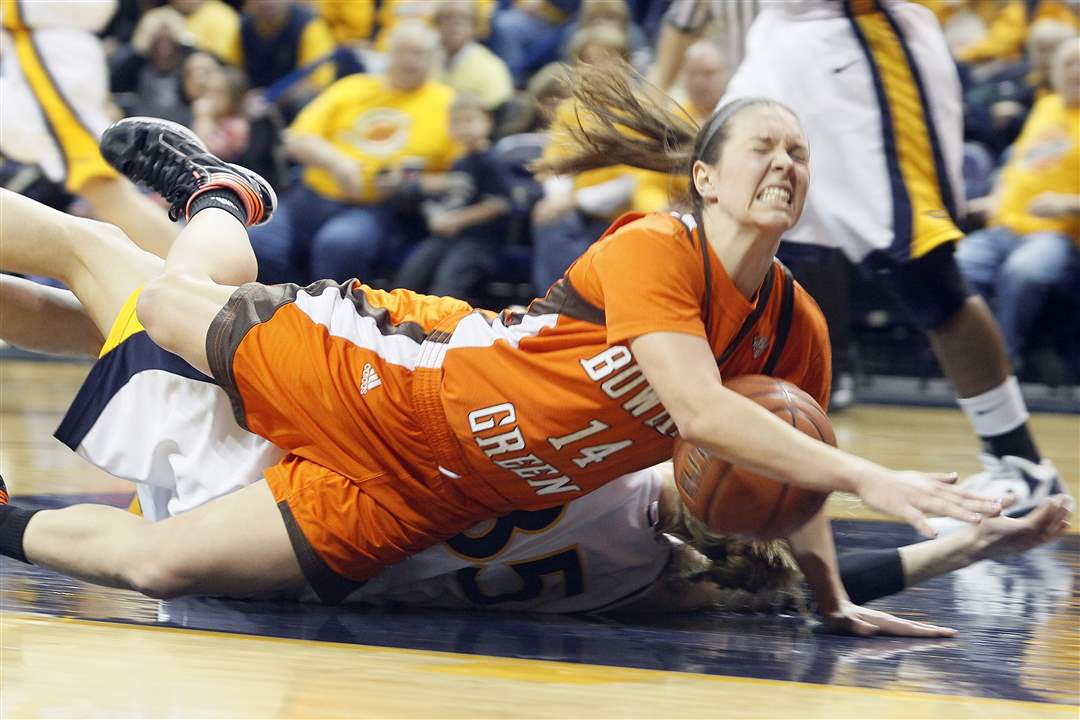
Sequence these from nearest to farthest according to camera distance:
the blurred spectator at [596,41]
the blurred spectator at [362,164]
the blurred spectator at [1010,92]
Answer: the blurred spectator at [596,41], the blurred spectator at [1010,92], the blurred spectator at [362,164]

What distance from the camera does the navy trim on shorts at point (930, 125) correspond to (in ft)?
12.3

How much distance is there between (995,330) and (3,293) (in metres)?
2.39

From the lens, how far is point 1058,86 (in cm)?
628

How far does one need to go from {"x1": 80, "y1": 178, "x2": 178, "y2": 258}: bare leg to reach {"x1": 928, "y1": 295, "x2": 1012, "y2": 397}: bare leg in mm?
2133

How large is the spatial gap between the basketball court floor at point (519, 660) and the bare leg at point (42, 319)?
0.56 meters

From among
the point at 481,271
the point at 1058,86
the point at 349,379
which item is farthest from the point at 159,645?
the point at 1058,86

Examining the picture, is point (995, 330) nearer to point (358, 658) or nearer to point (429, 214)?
point (358, 658)

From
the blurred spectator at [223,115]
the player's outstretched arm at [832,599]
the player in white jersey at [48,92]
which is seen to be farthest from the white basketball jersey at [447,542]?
the blurred spectator at [223,115]

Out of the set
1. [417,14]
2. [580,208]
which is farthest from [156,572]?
[417,14]

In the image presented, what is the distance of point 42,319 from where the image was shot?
3287mm

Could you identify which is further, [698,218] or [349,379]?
[349,379]

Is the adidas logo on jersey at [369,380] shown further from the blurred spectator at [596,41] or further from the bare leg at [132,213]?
the blurred spectator at [596,41]

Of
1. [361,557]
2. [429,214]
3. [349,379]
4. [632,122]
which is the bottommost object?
[361,557]

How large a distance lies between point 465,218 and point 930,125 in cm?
329
